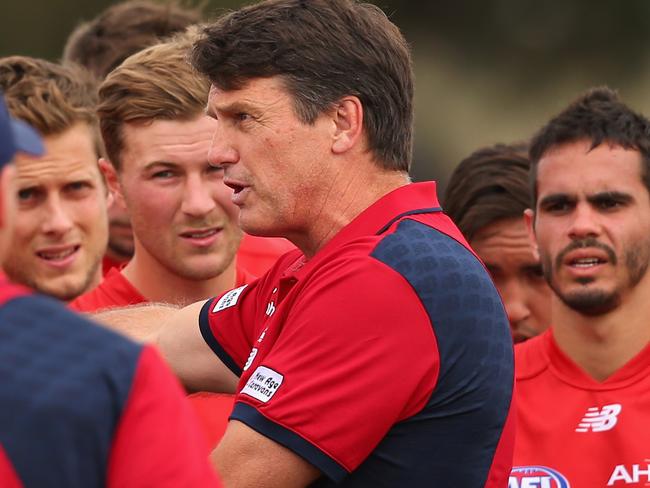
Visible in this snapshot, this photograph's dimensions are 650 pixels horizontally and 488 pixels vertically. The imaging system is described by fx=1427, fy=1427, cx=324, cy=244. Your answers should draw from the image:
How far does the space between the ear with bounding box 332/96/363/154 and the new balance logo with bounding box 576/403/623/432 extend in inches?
68.9

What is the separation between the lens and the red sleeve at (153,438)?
213 cm

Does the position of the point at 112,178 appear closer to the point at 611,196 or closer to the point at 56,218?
the point at 56,218

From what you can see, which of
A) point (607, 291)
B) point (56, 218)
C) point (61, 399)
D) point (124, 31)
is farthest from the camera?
point (124, 31)

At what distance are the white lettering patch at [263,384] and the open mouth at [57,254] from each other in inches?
108

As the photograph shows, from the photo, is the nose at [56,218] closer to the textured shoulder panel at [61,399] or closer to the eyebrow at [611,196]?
the eyebrow at [611,196]

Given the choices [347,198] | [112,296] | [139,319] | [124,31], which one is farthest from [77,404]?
[124,31]

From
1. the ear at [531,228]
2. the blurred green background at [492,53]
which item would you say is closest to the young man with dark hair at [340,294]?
the ear at [531,228]

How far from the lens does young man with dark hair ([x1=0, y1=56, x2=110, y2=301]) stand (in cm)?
573

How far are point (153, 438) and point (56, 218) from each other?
3.69 metres

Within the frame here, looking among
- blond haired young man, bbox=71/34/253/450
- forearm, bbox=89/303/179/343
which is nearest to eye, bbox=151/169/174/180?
blond haired young man, bbox=71/34/253/450

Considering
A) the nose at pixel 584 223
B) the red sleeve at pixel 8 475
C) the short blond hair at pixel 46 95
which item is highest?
the nose at pixel 584 223

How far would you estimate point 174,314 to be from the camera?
4.04 m

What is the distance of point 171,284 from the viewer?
532 cm

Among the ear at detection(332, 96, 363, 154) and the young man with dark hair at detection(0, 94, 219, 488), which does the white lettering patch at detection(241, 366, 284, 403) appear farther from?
the young man with dark hair at detection(0, 94, 219, 488)
